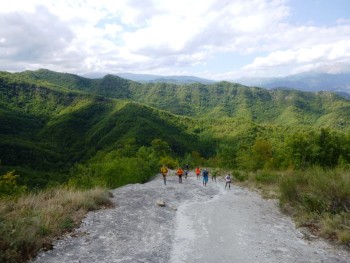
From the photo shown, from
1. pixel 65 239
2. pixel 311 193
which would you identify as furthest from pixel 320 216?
pixel 65 239

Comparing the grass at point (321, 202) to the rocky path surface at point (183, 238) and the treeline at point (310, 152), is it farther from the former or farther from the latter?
the treeline at point (310, 152)

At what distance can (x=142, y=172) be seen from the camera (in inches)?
1921

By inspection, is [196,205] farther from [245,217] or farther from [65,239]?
[65,239]

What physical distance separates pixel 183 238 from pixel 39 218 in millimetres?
5092

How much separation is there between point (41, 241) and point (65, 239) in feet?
3.71

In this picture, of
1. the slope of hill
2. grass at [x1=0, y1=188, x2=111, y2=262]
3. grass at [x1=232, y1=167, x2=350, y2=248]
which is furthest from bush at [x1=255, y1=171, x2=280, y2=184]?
the slope of hill

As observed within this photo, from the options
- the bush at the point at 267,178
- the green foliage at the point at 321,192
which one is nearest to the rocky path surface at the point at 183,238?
the green foliage at the point at 321,192

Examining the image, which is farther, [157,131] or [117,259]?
[157,131]

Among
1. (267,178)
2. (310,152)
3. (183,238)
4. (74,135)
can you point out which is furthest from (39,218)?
(74,135)

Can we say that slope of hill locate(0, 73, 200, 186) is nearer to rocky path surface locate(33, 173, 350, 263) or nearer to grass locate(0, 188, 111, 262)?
grass locate(0, 188, 111, 262)

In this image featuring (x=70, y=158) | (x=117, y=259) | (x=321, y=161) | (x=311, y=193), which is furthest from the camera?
(x=70, y=158)

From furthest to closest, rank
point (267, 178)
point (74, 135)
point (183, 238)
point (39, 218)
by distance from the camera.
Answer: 1. point (74, 135)
2. point (267, 178)
3. point (183, 238)
4. point (39, 218)

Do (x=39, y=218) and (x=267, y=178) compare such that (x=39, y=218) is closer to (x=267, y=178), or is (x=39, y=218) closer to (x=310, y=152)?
(x=267, y=178)

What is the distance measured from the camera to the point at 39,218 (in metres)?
10.4
